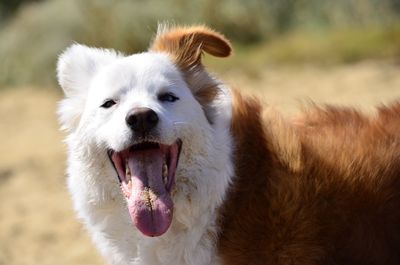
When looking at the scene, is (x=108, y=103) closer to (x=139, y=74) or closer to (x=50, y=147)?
(x=139, y=74)

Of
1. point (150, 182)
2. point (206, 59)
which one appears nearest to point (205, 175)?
point (150, 182)

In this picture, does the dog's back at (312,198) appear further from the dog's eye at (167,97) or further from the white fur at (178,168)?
the dog's eye at (167,97)

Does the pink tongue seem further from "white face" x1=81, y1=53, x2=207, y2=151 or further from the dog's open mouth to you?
"white face" x1=81, y1=53, x2=207, y2=151

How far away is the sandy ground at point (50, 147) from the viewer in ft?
25.2

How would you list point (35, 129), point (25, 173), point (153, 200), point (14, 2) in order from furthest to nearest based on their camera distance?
point (14, 2), point (35, 129), point (25, 173), point (153, 200)

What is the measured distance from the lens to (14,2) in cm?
1984

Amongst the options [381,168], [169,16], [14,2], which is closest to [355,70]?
[169,16]

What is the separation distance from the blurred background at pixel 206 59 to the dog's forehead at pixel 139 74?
13.7 ft

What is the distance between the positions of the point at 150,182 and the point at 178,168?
18 cm

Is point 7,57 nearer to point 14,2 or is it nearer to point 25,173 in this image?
point 14,2

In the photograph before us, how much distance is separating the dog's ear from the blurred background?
153 inches

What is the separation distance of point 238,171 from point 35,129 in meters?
7.92

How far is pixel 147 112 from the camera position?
4.14 meters

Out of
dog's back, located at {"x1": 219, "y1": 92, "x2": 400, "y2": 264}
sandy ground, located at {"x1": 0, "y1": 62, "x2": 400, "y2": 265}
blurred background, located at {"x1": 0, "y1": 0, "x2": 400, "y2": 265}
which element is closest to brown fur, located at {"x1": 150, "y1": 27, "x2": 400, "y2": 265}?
dog's back, located at {"x1": 219, "y1": 92, "x2": 400, "y2": 264}
